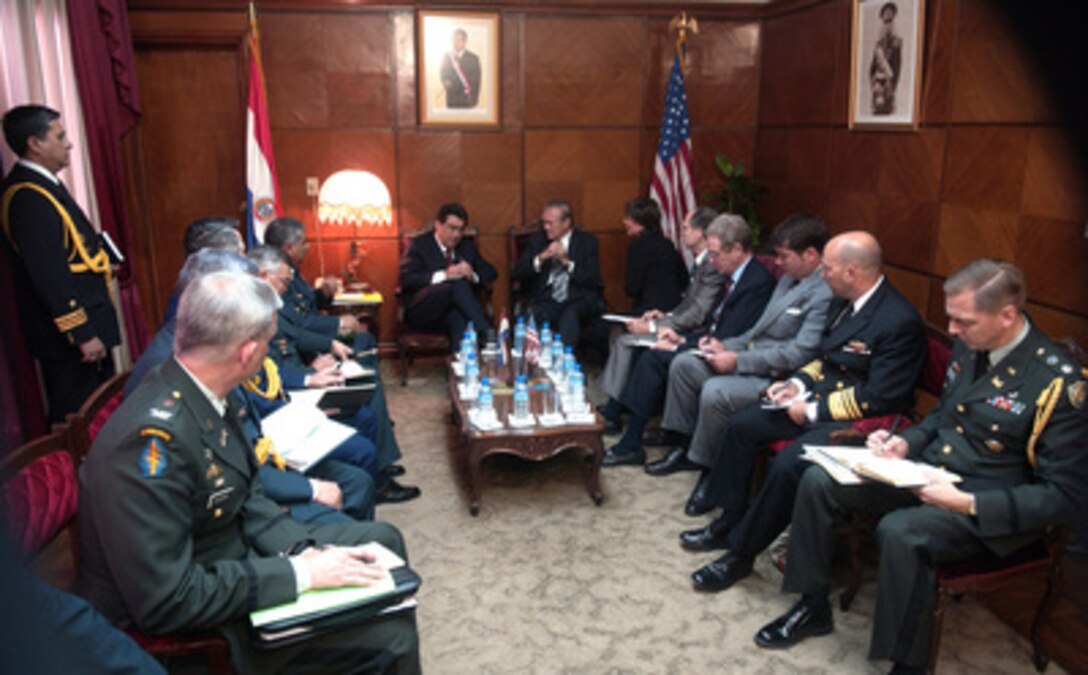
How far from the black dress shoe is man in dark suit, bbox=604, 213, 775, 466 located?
104 cm

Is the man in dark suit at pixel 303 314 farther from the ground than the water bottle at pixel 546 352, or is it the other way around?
the man in dark suit at pixel 303 314

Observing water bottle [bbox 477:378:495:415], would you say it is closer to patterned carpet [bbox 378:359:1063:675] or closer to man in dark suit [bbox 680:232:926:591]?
patterned carpet [bbox 378:359:1063:675]

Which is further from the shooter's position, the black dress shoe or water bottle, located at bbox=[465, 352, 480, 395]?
water bottle, located at bbox=[465, 352, 480, 395]

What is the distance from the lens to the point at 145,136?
18.9 ft

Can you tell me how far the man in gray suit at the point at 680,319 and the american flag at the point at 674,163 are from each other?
1.19m

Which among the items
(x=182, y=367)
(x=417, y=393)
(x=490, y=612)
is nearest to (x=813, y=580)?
(x=490, y=612)

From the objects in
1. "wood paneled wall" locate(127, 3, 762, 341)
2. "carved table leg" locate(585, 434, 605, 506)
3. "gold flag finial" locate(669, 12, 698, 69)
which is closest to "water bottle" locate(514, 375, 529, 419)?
"carved table leg" locate(585, 434, 605, 506)

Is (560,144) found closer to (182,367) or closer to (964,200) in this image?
(964,200)

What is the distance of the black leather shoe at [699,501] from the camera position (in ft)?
12.1

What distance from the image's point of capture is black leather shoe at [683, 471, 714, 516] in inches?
145

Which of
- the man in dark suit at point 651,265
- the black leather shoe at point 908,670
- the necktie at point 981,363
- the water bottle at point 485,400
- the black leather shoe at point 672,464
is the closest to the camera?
the black leather shoe at point 908,670

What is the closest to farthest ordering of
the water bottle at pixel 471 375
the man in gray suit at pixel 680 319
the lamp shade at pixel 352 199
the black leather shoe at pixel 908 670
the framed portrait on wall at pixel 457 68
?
1. the black leather shoe at pixel 908 670
2. the water bottle at pixel 471 375
3. the man in gray suit at pixel 680 319
4. the lamp shade at pixel 352 199
5. the framed portrait on wall at pixel 457 68

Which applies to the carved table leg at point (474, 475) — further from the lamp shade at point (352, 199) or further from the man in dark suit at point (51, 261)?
the lamp shade at point (352, 199)

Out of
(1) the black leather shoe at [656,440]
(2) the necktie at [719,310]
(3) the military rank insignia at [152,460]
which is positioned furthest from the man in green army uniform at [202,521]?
(2) the necktie at [719,310]
